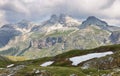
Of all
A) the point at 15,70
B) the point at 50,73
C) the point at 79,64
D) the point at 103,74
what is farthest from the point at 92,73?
the point at 79,64

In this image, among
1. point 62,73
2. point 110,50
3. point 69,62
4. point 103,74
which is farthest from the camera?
point 110,50

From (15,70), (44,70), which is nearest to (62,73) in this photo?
(44,70)

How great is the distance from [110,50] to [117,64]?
31.8 meters

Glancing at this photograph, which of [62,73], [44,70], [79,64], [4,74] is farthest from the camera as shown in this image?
[79,64]

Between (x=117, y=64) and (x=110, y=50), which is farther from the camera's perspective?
(x=110, y=50)

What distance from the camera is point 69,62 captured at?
4013 inches

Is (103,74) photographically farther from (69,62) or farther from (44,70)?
(69,62)

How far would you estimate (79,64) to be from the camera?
Result: 312ft

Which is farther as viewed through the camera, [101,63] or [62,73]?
[101,63]

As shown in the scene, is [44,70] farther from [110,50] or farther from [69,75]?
[110,50]

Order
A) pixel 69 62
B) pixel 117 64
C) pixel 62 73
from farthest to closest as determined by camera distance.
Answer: pixel 69 62 < pixel 117 64 < pixel 62 73

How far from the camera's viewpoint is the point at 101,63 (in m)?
87.1

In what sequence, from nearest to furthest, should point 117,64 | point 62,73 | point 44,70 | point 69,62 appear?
point 62,73 < point 44,70 < point 117,64 < point 69,62

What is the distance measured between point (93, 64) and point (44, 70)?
83.5ft
